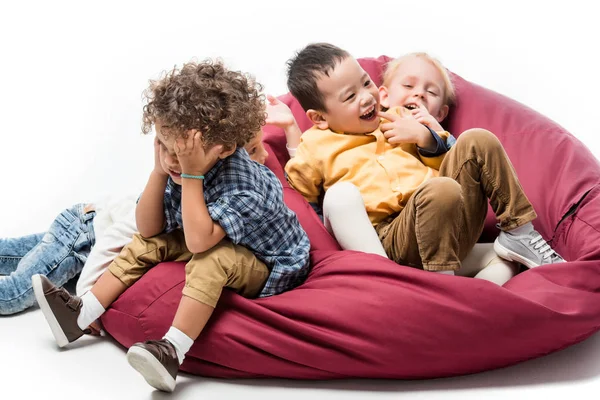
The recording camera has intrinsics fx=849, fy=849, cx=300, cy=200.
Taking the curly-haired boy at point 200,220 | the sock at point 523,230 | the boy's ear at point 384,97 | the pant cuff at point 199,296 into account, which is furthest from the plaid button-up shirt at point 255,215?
the boy's ear at point 384,97

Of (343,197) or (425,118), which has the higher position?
(425,118)

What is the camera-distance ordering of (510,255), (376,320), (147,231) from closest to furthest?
1. (376,320)
2. (147,231)
3. (510,255)

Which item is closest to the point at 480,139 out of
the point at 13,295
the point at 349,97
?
the point at 349,97

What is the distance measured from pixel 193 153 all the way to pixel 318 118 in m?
0.76

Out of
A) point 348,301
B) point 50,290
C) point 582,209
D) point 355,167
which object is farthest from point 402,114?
point 50,290

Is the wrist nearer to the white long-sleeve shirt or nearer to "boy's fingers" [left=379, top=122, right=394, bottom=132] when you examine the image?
the white long-sleeve shirt

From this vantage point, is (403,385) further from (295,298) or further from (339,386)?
(295,298)

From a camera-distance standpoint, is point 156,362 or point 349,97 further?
point 349,97

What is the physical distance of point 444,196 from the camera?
7.66 feet

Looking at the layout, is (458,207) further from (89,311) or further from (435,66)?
(89,311)

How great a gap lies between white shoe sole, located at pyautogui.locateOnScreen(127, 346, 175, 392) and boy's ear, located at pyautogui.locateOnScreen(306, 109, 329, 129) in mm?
1040

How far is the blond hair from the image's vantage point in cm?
298

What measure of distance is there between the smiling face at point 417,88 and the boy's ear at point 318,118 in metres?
0.27

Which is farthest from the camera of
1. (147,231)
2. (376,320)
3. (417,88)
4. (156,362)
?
(417,88)
